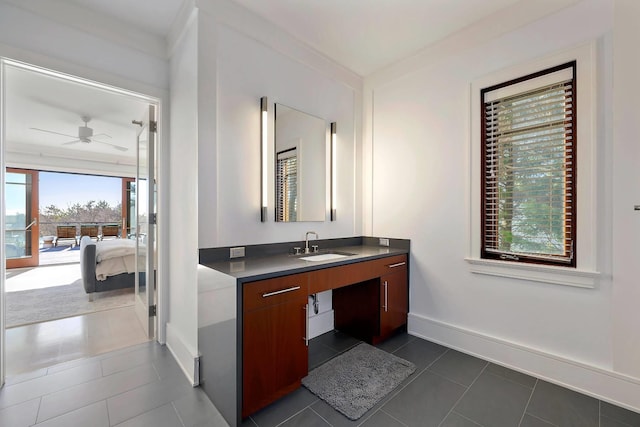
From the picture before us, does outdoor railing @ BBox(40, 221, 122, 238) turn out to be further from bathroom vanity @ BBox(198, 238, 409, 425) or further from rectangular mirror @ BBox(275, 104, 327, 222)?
bathroom vanity @ BBox(198, 238, 409, 425)

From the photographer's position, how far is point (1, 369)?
6.10 feet

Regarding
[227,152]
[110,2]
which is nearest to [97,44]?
[110,2]

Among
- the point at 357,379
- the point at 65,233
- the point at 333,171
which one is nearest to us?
the point at 357,379

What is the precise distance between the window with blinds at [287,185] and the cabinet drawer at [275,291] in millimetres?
782

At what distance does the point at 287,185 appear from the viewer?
8.09 ft

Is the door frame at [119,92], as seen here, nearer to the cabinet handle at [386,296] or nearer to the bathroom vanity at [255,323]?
the bathroom vanity at [255,323]

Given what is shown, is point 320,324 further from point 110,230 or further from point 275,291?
point 110,230

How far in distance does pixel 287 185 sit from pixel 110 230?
25.2 ft

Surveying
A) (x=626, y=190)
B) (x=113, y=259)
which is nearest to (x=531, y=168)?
(x=626, y=190)

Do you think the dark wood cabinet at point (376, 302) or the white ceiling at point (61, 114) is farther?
the white ceiling at point (61, 114)

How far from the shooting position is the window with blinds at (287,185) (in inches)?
94.6

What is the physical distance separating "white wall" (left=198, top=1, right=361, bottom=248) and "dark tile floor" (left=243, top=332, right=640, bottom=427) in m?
1.21

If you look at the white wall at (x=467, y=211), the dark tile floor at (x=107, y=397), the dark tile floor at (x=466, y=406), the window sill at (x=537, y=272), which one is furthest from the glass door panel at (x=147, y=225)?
the window sill at (x=537, y=272)

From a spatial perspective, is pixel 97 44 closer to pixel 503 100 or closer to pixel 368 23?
pixel 368 23
